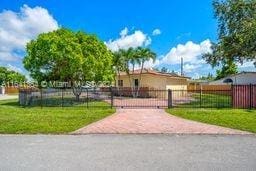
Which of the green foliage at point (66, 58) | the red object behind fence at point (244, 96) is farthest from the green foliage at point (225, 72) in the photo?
the red object behind fence at point (244, 96)

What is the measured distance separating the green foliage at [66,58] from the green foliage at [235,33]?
9.71 metres

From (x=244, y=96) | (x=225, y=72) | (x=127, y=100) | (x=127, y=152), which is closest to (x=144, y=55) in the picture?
(x=127, y=100)

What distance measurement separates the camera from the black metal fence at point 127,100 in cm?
2262

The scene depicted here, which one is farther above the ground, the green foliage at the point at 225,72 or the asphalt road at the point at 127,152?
the green foliage at the point at 225,72

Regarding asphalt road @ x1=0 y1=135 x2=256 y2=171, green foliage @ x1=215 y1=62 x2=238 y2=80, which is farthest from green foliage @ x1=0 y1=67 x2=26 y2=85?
asphalt road @ x1=0 y1=135 x2=256 y2=171

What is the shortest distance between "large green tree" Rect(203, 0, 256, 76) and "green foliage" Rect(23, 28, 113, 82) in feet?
31.7

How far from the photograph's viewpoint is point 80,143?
9641mm

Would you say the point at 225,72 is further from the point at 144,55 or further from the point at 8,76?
the point at 8,76

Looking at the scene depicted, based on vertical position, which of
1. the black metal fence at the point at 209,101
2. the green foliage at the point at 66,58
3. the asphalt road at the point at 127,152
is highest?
the green foliage at the point at 66,58

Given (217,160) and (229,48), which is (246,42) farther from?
(217,160)

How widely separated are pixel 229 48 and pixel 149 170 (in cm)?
2465

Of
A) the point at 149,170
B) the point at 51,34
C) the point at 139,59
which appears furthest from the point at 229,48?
the point at 149,170

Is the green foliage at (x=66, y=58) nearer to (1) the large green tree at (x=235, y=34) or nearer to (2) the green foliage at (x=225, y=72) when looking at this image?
(1) the large green tree at (x=235, y=34)

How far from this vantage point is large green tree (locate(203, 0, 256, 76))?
27.2 m
